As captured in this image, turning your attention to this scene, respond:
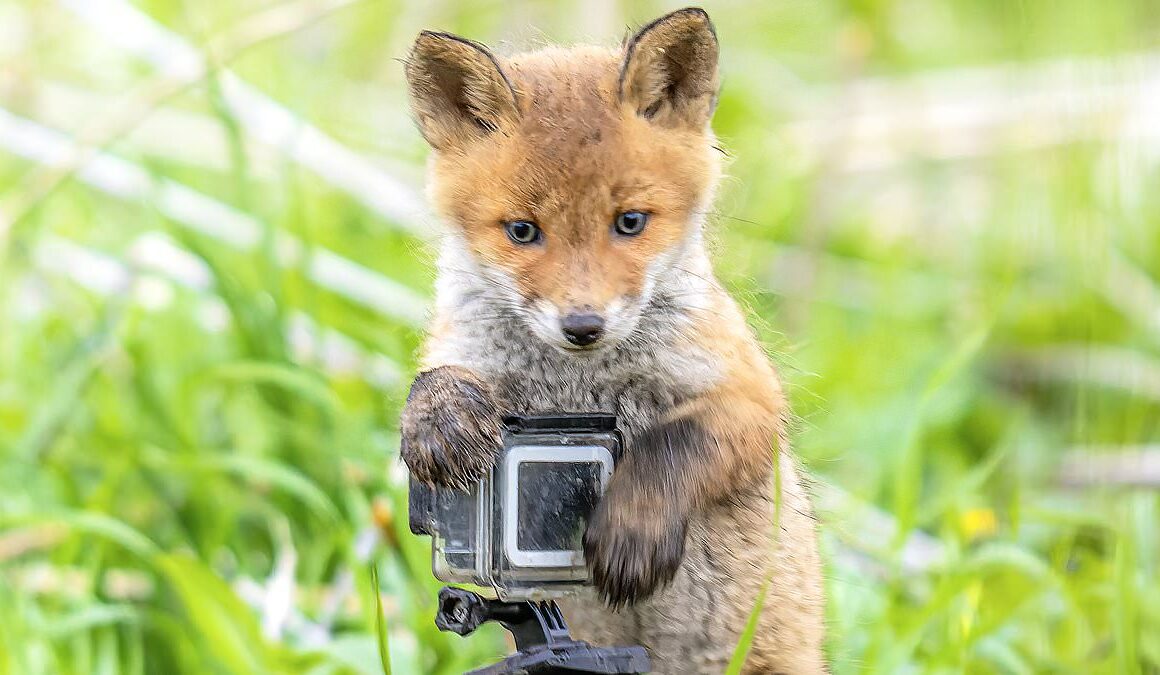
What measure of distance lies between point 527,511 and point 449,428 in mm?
235

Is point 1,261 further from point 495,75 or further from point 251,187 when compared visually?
point 495,75

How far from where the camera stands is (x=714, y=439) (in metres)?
2.50

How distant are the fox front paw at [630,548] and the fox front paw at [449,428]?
237 mm

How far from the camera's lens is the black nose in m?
2.37

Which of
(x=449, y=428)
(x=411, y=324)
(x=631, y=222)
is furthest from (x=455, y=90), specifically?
(x=411, y=324)

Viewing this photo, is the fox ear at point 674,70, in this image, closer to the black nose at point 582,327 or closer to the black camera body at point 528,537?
the black nose at point 582,327

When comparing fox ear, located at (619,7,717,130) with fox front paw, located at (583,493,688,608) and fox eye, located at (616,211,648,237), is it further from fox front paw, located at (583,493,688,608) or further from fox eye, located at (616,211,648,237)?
fox front paw, located at (583,493,688,608)

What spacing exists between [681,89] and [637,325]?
0.53 m

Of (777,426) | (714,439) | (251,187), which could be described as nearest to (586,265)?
(714,439)

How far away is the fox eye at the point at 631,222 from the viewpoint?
8.18ft

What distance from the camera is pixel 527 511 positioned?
2180 millimetres

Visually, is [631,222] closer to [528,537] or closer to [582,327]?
[582,327]

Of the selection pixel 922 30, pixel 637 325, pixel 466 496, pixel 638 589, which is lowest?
pixel 638 589

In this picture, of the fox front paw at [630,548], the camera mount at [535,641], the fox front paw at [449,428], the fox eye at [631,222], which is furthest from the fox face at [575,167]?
the camera mount at [535,641]
